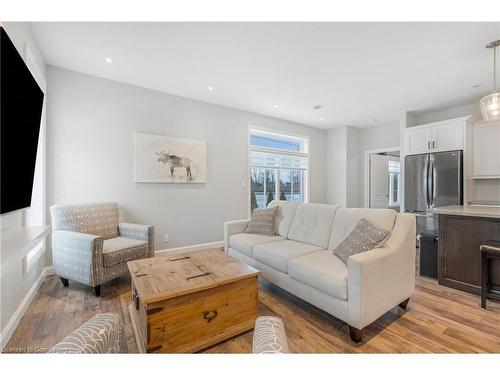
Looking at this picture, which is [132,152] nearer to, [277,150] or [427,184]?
[277,150]

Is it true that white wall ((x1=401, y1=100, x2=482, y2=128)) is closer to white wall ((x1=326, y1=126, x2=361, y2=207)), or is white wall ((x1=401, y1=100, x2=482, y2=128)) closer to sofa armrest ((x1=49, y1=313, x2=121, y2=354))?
white wall ((x1=326, y1=126, x2=361, y2=207))

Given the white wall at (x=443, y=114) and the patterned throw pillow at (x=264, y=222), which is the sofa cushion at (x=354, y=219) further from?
the white wall at (x=443, y=114)

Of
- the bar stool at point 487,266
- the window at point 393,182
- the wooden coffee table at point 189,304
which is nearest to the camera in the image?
the wooden coffee table at point 189,304

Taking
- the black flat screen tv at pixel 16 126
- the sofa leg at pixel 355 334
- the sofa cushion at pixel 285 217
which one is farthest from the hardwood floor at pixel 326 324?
the black flat screen tv at pixel 16 126

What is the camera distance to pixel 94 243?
2.25m

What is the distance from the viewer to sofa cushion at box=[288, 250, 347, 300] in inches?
66.6

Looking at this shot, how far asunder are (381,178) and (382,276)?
4897mm

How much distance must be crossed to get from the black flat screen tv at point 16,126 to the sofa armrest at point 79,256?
67 centimetres

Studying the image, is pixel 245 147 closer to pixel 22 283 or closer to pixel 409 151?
pixel 409 151

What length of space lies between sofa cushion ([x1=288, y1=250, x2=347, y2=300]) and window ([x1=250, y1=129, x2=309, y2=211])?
2.80 meters

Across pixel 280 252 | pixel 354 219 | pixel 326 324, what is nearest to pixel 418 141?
pixel 354 219

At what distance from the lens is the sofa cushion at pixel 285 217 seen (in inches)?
118
